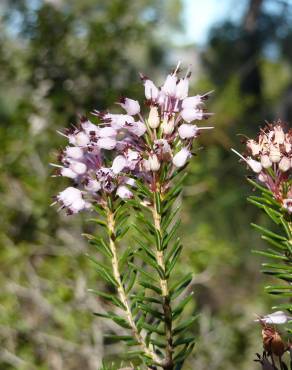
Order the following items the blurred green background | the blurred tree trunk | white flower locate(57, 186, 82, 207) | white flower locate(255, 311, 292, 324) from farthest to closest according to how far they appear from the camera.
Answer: the blurred tree trunk
the blurred green background
white flower locate(57, 186, 82, 207)
white flower locate(255, 311, 292, 324)

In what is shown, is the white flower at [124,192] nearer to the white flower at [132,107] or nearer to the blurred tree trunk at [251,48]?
the white flower at [132,107]

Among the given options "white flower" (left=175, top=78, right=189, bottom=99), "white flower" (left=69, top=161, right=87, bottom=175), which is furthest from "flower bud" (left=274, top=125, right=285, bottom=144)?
"white flower" (left=69, top=161, right=87, bottom=175)

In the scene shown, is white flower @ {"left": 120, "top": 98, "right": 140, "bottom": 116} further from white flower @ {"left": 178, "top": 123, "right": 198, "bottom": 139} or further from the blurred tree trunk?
the blurred tree trunk

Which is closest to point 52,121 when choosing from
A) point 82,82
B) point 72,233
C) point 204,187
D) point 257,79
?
point 82,82

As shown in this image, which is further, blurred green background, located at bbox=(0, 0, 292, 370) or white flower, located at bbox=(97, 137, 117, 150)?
blurred green background, located at bbox=(0, 0, 292, 370)

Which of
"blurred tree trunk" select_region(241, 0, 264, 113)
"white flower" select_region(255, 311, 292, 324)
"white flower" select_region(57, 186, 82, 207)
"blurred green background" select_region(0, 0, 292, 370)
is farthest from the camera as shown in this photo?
"blurred tree trunk" select_region(241, 0, 264, 113)

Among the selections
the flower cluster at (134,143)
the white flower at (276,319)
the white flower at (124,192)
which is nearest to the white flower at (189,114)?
the flower cluster at (134,143)

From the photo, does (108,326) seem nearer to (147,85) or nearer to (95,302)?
(95,302)

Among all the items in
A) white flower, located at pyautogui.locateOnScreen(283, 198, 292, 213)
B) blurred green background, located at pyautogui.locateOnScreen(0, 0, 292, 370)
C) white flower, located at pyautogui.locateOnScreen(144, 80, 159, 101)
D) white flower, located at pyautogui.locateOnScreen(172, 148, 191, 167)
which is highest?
blurred green background, located at pyautogui.locateOnScreen(0, 0, 292, 370)
